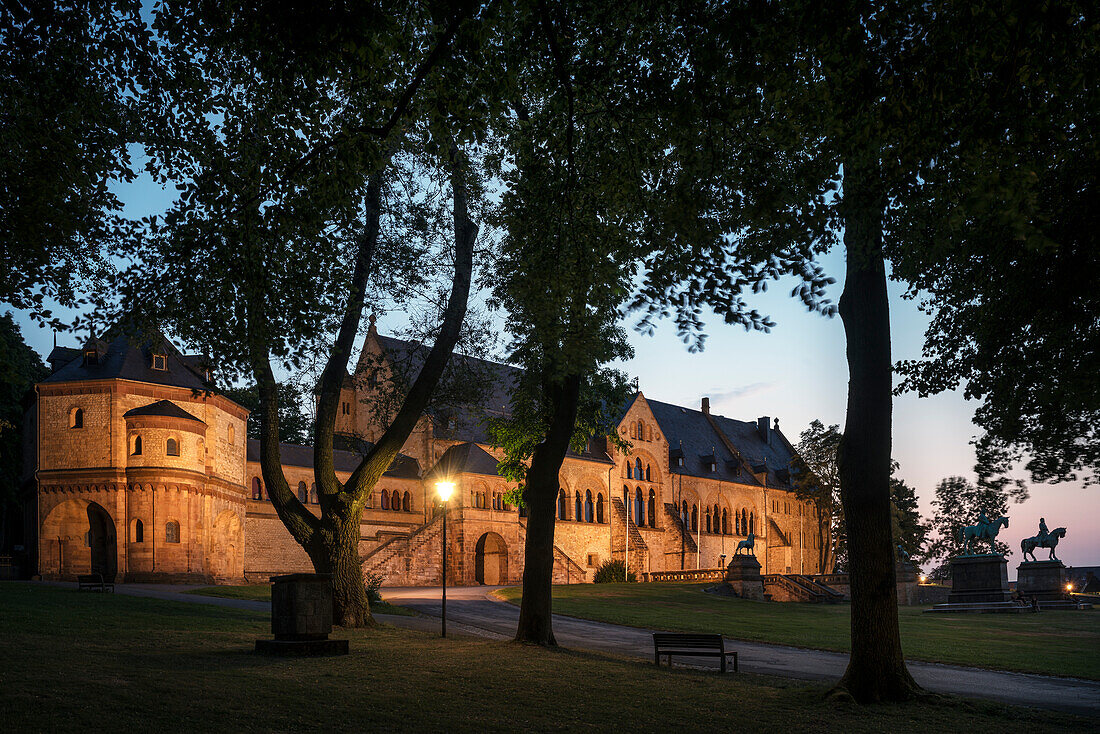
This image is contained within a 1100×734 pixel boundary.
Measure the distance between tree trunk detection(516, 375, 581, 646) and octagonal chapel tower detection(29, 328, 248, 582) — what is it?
29295 millimetres

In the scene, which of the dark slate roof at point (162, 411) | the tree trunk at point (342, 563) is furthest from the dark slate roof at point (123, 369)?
the tree trunk at point (342, 563)

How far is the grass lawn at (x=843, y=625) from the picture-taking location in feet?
68.3

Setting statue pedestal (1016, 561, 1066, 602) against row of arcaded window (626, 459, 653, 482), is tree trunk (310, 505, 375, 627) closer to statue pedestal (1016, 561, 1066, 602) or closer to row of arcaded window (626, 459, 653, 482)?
statue pedestal (1016, 561, 1066, 602)

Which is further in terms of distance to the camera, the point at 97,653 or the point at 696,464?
the point at 696,464

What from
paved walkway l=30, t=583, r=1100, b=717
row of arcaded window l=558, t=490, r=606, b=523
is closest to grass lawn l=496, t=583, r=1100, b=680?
paved walkway l=30, t=583, r=1100, b=717

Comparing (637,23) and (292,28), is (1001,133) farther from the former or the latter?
(292,28)

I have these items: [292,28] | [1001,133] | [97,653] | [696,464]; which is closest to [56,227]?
[292,28]

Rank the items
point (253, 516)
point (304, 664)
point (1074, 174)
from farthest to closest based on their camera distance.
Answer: point (253, 516)
point (304, 664)
point (1074, 174)

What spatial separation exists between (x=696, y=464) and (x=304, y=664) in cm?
6316

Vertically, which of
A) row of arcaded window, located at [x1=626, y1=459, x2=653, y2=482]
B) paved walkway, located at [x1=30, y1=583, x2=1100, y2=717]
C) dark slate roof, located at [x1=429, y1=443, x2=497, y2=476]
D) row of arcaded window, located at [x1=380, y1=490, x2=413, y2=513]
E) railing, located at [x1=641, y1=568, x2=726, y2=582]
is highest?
dark slate roof, located at [x1=429, y1=443, x2=497, y2=476]

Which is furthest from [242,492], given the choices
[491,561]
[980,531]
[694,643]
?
[694,643]

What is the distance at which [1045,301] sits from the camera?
1319 cm

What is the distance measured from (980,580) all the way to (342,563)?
3045cm

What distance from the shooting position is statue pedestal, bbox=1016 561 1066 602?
137 ft
